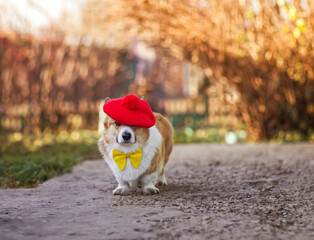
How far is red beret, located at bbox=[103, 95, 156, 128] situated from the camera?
323 cm

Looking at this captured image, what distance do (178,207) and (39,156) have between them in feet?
10.4

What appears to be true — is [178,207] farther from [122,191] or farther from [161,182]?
[161,182]

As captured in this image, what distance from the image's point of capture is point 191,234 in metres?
2.27

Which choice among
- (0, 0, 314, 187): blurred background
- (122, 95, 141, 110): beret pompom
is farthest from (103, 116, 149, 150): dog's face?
(0, 0, 314, 187): blurred background

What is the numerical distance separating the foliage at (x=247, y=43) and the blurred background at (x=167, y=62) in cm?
2

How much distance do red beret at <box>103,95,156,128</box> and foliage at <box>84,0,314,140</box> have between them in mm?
4284

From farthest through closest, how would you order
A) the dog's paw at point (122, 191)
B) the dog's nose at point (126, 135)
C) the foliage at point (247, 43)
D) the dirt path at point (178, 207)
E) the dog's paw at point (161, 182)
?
the foliage at point (247, 43) < the dog's paw at point (161, 182) < the dog's paw at point (122, 191) < the dog's nose at point (126, 135) < the dirt path at point (178, 207)

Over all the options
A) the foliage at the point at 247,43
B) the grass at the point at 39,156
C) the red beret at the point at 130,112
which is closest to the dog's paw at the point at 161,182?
the red beret at the point at 130,112

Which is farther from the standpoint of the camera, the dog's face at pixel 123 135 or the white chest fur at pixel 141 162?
the white chest fur at pixel 141 162

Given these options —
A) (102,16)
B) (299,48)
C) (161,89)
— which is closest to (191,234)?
(299,48)

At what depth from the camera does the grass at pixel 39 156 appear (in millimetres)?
4414

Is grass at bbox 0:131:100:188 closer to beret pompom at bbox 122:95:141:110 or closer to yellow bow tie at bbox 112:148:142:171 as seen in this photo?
yellow bow tie at bbox 112:148:142:171

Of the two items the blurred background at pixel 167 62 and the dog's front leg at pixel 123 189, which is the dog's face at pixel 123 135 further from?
the blurred background at pixel 167 62

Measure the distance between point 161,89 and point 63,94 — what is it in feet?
10.9
